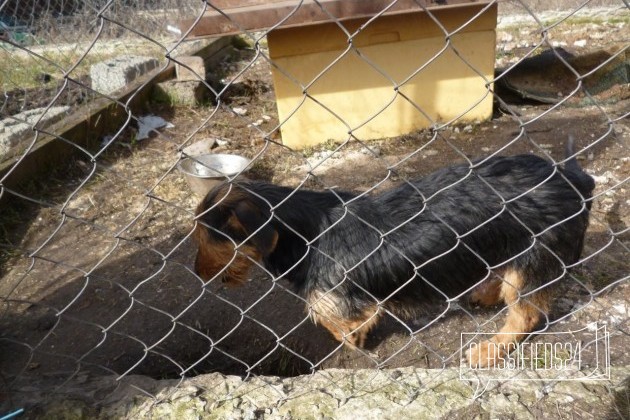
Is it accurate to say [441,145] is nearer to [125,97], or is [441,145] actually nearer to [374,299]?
[374,299]

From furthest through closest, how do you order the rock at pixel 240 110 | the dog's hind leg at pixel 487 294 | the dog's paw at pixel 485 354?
the rock at pixel 240 110 → the dog's hind leg at pixel 487 294 → the dog's paw at pixel 485 354

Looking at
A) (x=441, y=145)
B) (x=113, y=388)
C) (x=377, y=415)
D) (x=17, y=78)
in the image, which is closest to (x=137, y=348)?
(x=113, y=388)

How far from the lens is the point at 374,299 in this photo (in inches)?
112

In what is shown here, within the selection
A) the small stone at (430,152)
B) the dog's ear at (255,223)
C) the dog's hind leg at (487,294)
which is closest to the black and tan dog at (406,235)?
the dog's ear at (255,223)

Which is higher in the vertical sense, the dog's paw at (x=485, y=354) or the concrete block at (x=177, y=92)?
the concrete block at (x=177, y=92)

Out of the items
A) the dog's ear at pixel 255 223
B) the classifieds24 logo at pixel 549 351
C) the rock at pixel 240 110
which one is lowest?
the classifieds24 logo at pixel 549 351

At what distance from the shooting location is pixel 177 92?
21.9 ft

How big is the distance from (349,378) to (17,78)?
6563 millimetres

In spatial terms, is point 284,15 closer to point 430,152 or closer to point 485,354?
point 430,152

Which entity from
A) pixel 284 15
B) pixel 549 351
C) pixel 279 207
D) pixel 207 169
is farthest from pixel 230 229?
pixel 284 15

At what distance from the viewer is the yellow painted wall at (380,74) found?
521 cm

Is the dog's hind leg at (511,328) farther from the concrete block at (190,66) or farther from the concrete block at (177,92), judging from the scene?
the concrete block at (190,66)

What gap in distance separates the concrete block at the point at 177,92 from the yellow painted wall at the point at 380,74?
167 centimetres

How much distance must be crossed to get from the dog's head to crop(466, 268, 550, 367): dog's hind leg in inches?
52.4
